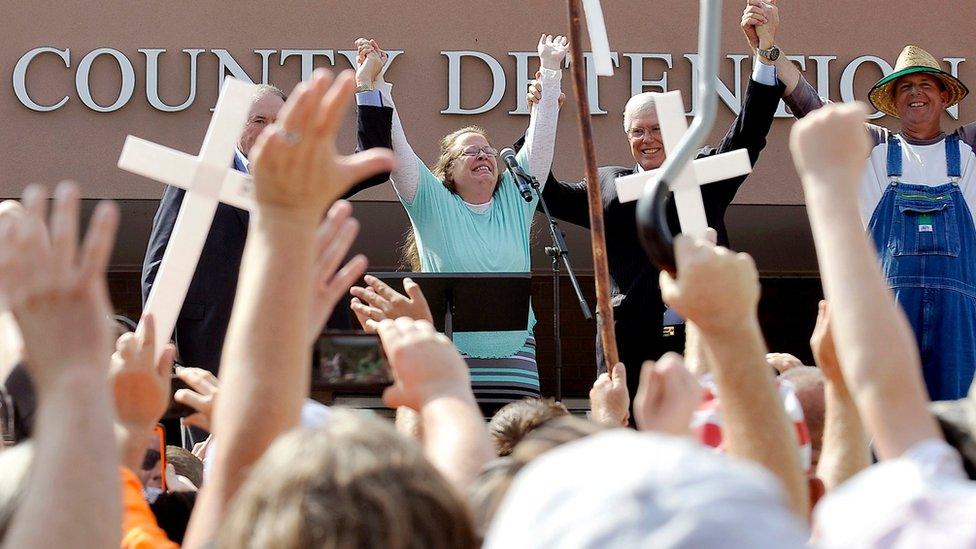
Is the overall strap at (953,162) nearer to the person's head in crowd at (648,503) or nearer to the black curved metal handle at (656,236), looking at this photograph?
the black curved metal handle at (656,236)

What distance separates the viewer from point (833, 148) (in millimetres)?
1554

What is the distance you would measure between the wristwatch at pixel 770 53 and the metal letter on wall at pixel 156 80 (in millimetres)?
4588

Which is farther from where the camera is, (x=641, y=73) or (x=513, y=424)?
(x=641, y=73)

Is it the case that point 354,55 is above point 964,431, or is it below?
above

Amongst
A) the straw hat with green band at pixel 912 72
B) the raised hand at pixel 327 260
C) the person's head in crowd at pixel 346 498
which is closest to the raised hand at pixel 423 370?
the raised hand at pixel 327 260

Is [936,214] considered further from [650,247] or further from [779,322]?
[779,322]

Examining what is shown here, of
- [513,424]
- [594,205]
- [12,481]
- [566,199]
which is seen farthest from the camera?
[566,199]

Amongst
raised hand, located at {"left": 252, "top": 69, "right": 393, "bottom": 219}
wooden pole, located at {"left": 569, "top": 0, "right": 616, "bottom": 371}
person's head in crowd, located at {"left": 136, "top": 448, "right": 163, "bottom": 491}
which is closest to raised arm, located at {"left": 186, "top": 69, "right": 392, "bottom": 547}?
raised hand, located at {"left": 252, "top": 69, "right": 393, "bottom": 219}

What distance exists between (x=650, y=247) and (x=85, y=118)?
6.57m

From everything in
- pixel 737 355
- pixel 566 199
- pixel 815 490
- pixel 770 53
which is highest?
pixel 770 53

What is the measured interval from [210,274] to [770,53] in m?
1.69

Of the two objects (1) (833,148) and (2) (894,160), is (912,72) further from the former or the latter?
(1) (833,148)

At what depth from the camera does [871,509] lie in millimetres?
1188

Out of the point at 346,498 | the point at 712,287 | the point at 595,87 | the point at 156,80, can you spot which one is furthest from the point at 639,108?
the point at 156,80
